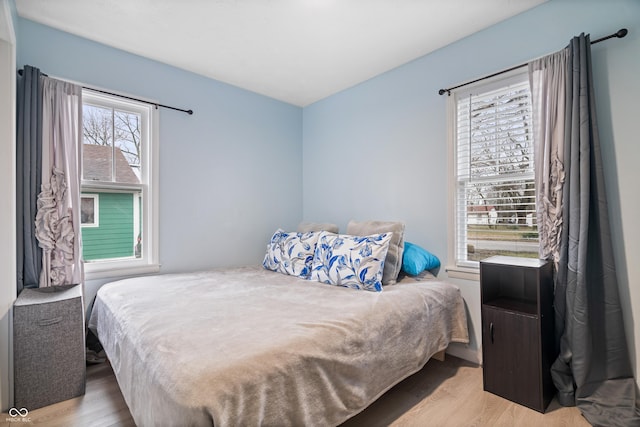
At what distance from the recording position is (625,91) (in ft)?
5.75

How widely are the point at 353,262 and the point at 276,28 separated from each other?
71.3 inches

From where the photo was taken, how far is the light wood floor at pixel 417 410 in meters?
1.65

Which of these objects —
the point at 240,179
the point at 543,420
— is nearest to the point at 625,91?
the point at 543,420

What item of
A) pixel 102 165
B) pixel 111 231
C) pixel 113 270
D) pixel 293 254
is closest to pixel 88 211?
pixel 111 231

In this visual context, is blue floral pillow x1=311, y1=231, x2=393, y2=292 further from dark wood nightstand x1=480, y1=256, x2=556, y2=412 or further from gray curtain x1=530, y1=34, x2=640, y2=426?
gray curtain x1=530, y1=34, x2=640, y2=426

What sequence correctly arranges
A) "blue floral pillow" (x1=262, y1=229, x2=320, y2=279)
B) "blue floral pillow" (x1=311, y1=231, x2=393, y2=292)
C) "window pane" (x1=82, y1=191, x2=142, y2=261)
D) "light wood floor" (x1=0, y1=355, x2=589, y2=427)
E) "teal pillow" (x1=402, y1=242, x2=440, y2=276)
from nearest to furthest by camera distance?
"light wood floor" (x1=0, y1=355, x2=589, y2=427)
"blue floral pillow" (x1=311, y1=231, x2=393, y2=292)
"teal pillow" (x1=402, y1=242, x2=440, y2=276)
"window pane" (x1=82, y1=191, x2=142, y2=261)
"blue floral pillow" (x1=262, y1=229, x2=320, y2=279)

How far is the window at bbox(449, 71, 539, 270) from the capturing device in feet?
7.12

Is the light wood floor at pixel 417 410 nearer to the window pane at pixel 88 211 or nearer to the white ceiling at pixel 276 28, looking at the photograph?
the window pane at pixel 88 211

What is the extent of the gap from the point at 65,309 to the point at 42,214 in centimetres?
71

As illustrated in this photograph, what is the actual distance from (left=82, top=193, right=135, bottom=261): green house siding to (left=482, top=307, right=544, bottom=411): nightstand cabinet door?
2899 mm

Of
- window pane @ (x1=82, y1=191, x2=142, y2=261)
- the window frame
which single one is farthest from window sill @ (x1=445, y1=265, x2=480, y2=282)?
window pane @ (x1=82, y1=191, x2=142, y2=261)

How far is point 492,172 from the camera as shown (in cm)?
233

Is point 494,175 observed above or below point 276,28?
below

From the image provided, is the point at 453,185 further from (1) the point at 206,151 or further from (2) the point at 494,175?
(1) the point at 206,151
